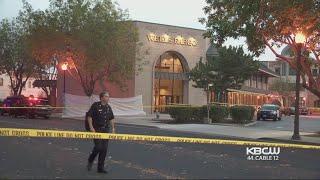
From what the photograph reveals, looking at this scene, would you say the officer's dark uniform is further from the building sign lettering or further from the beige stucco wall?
the building sign lettering

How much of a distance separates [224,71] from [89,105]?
552 inches

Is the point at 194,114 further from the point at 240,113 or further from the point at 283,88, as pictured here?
the point at 283,88

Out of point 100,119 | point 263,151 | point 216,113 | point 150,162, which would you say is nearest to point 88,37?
point 216,113

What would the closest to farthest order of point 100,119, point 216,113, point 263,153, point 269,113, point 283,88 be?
point 100,119, point 263,153, point 216,113, point 269,113, point 283,88

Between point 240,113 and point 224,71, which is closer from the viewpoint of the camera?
point 240,113

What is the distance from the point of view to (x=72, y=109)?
4725cm

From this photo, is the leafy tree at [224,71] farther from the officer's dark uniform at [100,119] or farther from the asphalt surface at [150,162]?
the officer's dark uniform at [100,119]

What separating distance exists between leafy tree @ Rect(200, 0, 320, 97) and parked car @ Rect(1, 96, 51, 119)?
17.0 metres

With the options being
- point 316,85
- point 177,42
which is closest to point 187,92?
point 177,42

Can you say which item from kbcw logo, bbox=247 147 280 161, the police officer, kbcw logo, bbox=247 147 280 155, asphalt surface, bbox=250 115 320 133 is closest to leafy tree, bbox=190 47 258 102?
asphalt surface, bbox=250 115 320 133

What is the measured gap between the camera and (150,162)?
48.2 ft

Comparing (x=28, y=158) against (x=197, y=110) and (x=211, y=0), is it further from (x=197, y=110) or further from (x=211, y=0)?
(x=197, y=110)

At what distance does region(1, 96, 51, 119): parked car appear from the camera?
42.0 metres

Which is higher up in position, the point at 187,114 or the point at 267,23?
the point at 267,23
